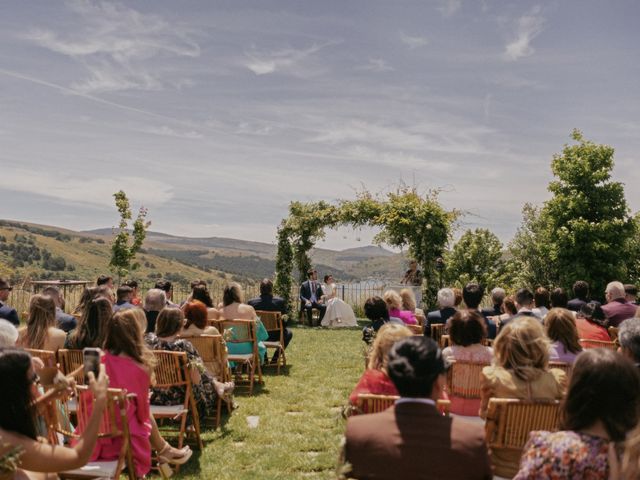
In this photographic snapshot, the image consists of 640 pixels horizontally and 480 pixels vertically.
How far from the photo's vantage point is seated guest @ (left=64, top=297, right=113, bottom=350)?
5746 millimetres

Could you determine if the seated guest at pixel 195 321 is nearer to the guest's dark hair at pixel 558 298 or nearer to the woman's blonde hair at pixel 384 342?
the woman's blonde hair at pixel 384 342

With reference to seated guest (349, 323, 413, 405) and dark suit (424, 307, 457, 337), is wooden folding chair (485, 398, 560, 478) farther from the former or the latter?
dark suit (424, 307, 457, 337)

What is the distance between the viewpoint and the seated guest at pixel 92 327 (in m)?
5.75

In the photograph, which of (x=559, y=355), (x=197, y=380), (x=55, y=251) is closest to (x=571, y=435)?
(x=559, y=355)

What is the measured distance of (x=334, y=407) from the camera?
8180mm

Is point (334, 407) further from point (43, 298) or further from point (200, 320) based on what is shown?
point (43, 298)

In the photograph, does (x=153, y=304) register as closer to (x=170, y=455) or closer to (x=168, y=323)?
(x=168, y=323)

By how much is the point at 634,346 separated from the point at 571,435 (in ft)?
5.31

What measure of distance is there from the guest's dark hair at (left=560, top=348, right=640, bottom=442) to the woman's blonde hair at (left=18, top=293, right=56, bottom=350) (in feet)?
16.8

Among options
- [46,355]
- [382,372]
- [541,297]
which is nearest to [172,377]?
[46,355]

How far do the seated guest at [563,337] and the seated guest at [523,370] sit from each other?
1362 mm

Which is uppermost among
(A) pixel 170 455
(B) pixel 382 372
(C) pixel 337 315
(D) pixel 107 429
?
(B) pixel 382 372

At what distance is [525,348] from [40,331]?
4.61 m

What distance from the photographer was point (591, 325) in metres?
7.33
